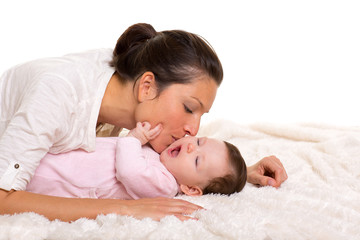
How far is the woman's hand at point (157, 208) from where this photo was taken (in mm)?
1231

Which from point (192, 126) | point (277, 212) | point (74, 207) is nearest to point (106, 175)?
point (74, 207)

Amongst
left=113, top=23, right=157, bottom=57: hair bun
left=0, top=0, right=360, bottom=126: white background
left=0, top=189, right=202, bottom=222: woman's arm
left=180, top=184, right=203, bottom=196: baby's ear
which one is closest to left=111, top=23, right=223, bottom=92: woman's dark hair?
left=113, top=23, right=157, bottom=57: hair bun

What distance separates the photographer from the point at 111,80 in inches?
64.4

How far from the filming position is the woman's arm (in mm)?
1229

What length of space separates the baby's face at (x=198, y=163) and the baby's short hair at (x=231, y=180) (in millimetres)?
16

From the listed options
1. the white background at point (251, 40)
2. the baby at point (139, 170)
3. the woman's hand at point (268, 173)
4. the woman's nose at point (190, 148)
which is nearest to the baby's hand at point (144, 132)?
the baby at point (139, 170)

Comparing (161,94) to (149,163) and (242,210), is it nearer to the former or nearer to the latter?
(149,163)

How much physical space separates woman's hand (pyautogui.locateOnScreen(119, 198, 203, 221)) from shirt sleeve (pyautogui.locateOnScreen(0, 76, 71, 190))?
1.00 ft

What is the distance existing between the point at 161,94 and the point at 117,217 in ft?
1.71

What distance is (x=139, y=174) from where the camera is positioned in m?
1.40

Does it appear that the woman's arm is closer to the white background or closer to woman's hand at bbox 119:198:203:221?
woman's hand at bbox 119:198:203:221

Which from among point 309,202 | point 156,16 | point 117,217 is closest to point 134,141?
point 117,217

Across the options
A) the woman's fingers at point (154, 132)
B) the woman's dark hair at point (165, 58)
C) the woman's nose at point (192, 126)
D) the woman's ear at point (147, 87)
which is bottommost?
the woman's fingers at point (154, 132)

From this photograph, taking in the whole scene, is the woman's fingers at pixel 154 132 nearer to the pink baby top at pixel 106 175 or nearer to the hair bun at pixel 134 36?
the pink baby top at pixel 106 175
